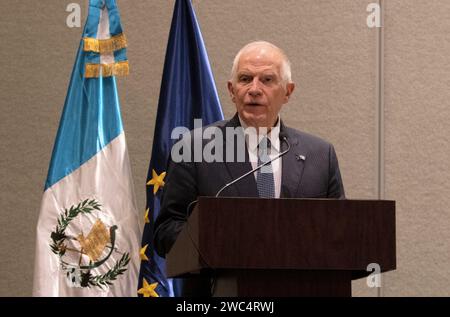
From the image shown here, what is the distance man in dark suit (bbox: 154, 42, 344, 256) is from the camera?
8.28ft

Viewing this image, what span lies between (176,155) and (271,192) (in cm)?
41

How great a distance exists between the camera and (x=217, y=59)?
402cm

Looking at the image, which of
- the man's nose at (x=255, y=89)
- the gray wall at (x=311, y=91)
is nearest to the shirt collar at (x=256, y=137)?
the man's nose at (x=255, y=89)

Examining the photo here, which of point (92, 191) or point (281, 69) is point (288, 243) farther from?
point (92, 191)

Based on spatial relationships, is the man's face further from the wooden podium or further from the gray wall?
the gray wall

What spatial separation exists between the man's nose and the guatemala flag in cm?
98

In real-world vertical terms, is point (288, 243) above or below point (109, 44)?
below

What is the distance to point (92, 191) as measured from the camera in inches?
134

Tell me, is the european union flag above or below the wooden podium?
above

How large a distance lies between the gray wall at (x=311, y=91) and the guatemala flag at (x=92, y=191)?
51 cm

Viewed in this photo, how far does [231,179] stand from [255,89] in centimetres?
36

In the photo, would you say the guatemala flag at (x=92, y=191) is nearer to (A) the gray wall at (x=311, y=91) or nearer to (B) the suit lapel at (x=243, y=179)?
(A) the gray wall at (x=311, y=91)

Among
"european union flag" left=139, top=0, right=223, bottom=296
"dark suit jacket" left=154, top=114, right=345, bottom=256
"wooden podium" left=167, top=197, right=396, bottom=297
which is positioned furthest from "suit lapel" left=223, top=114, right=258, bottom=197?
"european union flag" left=139, top=0, right=223, bottom=296

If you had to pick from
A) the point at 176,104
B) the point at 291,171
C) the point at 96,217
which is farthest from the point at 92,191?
the point at 291,171
